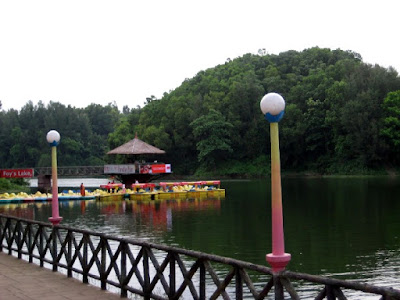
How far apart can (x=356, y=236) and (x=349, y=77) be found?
5491 cm

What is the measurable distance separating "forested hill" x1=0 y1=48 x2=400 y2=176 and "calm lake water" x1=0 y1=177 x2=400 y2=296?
2647cm

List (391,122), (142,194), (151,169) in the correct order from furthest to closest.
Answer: (391,122)
(151,169)
(142,194)

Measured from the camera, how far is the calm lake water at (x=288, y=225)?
1715 cm

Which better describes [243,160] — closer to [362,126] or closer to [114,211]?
[362,126]

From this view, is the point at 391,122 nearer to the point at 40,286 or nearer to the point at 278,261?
the point at 40,286

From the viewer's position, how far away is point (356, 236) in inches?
861

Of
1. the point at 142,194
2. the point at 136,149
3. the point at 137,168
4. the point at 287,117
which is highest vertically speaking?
the point at 287,117

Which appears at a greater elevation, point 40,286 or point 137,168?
point 137,168

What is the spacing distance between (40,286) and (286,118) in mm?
67534

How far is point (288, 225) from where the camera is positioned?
84.8ft

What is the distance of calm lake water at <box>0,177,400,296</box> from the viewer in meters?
17.2

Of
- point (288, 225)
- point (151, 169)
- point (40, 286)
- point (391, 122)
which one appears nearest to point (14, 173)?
point (151, 169)

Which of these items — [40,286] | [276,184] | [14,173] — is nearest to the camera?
[276,184]

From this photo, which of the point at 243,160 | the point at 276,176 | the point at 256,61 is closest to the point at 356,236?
the point at 276,176
